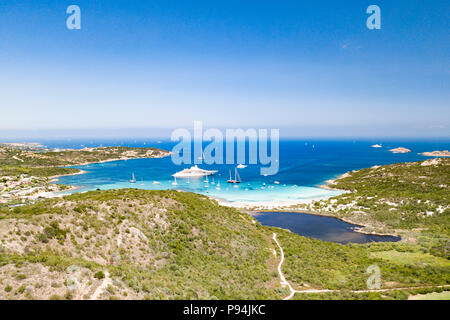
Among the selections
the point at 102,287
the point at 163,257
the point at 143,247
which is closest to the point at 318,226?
the point at 163,257

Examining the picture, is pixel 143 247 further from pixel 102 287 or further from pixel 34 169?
pixel 34 169

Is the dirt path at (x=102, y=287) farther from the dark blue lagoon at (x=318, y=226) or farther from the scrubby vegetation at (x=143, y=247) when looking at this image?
the dark blue lagoon at (x=318, y=226)

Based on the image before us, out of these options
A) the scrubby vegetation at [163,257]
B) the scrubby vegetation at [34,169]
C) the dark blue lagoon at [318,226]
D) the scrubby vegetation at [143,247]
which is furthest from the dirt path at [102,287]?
the scrubby vegetation at [34,169]

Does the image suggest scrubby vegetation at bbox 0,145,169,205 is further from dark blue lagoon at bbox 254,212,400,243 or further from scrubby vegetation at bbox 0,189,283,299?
dark blue lagoon at bbox 254,212,400,243

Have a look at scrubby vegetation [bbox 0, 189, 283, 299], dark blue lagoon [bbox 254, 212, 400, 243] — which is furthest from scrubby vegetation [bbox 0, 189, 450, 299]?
dark blue lagoon [bbox 254, 212, 400, 243]

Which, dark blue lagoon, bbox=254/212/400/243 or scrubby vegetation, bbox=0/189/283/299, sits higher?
scrubby vegetation, bbox=0/189/283/299
